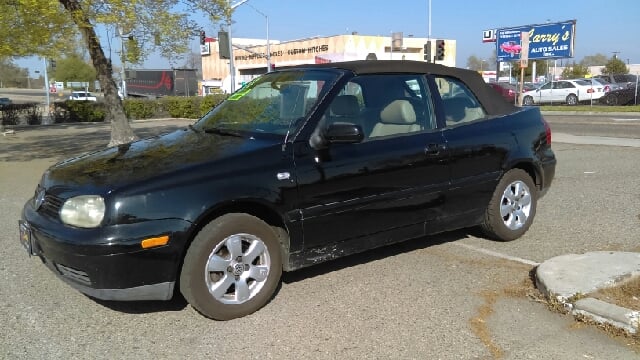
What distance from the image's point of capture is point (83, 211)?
3537 mm

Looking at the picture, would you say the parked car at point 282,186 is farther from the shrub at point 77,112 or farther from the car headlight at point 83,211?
the shrub at point 77,112

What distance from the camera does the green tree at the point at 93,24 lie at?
392 inches

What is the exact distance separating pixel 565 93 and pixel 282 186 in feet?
113

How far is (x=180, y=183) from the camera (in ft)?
11.9

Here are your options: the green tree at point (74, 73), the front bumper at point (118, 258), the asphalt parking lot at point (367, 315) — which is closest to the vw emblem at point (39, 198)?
the front bumper at point (118, 258)

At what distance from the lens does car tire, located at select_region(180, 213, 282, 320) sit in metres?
3.67

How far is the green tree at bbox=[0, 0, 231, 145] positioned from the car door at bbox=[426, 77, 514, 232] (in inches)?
272

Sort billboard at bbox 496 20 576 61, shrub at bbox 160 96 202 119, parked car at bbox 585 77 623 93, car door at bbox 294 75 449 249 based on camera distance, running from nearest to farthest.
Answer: car door at bbox 294 75 449 249, shrub at bbox 160 96 202 119, parked car at bbox 585 77 623 93, billboard at bbox 496 20 576 61

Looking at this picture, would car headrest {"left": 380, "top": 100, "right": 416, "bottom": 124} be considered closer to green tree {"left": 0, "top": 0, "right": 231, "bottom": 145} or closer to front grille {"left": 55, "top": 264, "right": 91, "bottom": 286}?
front grille {"left": 55, "top": 264, "right": 91, "bottom": 286}

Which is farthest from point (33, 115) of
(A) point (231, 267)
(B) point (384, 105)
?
(A) point (231, 267)

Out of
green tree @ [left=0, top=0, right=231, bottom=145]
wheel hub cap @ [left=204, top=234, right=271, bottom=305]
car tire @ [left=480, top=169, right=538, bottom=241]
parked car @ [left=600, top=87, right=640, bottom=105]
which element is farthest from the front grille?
parked car @ [left=600, top=87, right=640, bottom=105]

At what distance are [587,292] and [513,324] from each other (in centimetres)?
68

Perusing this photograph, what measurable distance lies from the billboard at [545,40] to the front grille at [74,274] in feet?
151

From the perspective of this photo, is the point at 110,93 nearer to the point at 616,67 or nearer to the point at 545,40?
the point at 545,40
